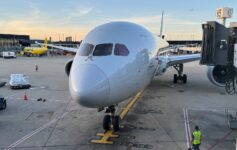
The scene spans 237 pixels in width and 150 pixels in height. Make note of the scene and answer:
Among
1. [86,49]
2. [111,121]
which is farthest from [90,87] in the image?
[111,121]

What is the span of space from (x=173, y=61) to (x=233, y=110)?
21.1 ft

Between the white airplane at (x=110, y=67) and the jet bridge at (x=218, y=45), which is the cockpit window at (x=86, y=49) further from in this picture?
the jet bridge at (x=218, y=45)

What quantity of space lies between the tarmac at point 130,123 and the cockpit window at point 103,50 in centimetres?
348

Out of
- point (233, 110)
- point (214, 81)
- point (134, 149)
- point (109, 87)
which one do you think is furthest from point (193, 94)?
point (109, 87)

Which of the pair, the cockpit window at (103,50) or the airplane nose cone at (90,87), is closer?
the airplane nose cone at (90,87)

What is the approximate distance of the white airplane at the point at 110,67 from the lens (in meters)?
8.24

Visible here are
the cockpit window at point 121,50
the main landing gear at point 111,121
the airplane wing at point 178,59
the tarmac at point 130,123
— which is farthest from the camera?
the airplane wing at point 178,59

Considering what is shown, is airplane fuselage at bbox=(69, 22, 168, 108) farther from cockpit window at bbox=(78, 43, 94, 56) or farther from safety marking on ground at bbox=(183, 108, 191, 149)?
safety marking on ground at bbox=(183, 108, 191, 149)

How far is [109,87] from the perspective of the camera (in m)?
8.52

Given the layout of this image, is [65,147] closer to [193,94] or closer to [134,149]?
[134,149]

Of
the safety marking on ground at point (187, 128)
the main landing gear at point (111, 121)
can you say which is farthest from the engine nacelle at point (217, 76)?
the main landing gear at point (111, 121)

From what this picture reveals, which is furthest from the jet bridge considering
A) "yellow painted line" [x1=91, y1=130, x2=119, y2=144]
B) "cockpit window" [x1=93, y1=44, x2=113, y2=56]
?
"yellow painted line" [x1=91, y1=130, x2=119, y2=144]

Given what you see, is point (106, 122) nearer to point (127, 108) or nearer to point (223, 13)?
point (127, 108)

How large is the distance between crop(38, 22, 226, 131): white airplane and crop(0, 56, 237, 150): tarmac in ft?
4.72
